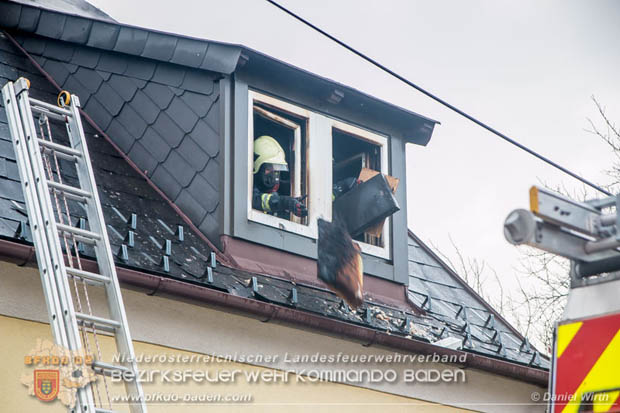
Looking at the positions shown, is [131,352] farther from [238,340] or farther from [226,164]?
[226,164]

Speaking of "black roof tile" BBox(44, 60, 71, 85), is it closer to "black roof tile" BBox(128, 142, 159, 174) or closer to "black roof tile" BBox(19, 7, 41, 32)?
"black roof tile" BBox(19, 7, 41, 32)

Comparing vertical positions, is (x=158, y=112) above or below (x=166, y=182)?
above

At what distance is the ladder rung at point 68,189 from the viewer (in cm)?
571

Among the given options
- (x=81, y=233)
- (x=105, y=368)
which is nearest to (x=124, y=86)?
(x=81, y=233)

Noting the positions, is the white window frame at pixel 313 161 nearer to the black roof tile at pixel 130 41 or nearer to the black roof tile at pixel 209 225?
the black roof tile at pixel 209 225

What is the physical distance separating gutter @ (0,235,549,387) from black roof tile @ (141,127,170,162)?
2.10 meters

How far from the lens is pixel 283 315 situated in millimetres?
6707

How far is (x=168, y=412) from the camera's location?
20.5 ft

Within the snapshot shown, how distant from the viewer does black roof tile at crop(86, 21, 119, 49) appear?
8.61m

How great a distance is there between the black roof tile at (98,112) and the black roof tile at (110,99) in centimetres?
4

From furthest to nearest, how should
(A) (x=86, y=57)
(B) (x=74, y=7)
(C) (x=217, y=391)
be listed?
1. (B) (x=74, y=7)
2. (A) (x=86, y=57)
3. (C) (x=217, y=391)

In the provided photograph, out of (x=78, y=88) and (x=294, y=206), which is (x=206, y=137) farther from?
(x=78, y=88)

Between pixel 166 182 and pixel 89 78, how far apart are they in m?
1.51

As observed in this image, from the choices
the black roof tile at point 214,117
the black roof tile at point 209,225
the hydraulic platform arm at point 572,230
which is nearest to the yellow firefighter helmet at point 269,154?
the black roof tile at point 214,117
